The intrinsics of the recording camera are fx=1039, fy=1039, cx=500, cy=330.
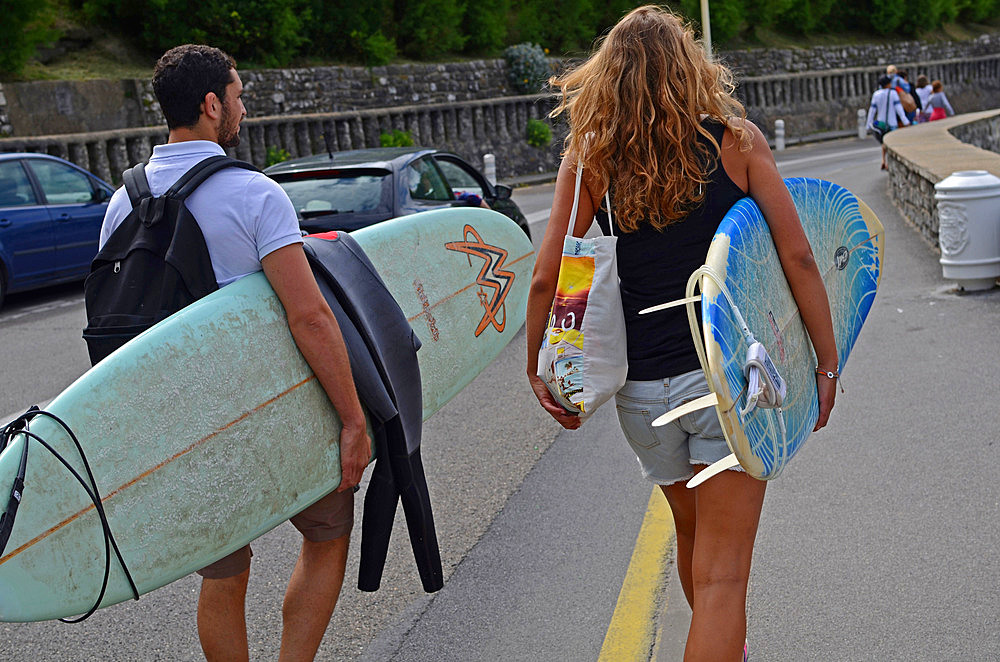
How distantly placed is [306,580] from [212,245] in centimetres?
98

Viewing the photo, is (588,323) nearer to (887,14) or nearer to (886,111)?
(886,111)

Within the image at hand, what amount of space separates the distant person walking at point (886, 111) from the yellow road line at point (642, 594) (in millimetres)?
19394

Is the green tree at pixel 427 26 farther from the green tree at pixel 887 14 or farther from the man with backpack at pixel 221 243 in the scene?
the man with backpack at pixel 221 243

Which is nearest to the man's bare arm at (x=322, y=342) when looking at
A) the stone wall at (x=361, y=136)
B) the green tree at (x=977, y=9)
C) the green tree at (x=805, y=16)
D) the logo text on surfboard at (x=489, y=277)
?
the logo text on surfboard at (x=489, y=277)

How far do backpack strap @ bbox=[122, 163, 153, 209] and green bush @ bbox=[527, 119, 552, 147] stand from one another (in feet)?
85.6

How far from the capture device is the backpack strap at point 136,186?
9.13ft

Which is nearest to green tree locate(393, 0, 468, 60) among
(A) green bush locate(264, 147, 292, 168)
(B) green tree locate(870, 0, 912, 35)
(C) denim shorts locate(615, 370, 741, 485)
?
(A) green bush locate(264, 147, 292, 168)

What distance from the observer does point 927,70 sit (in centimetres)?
4650

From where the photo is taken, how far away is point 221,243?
2760 mm

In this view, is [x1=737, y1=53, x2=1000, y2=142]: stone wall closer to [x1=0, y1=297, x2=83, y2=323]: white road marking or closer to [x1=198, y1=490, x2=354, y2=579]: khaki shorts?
[x1=0, y1=297, x2=83, y2=323]: white road marking

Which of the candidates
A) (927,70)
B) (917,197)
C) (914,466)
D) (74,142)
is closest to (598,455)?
(914,466)

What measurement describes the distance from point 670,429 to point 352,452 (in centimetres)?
89

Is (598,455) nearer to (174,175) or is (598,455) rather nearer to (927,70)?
(174,175)

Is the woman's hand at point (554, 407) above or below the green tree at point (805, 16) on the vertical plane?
below
